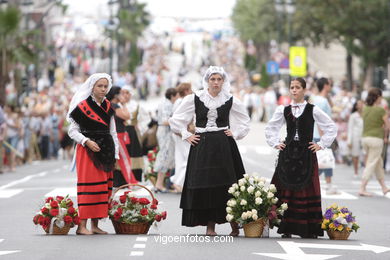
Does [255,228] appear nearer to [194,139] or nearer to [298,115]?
[194,139]

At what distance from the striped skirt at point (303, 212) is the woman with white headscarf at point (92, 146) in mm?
1893

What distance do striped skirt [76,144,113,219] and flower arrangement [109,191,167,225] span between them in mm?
146

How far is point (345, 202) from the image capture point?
790 inches

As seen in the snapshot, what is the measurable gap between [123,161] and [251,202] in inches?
215

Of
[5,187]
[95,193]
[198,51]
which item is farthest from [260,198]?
[198,51]

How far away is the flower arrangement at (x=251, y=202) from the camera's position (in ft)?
43.4

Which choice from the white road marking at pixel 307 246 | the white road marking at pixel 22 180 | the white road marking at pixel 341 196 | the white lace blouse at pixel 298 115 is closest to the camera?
the white road marking at pixel 307 246

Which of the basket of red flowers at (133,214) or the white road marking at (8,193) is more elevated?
the basket of red flowers at (133,214)

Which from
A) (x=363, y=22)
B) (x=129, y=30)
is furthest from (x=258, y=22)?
(x=363, y=22)

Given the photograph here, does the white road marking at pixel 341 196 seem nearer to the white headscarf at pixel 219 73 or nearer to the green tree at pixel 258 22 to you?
the white headscarf at pixel 219 73

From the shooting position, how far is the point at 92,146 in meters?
13.6

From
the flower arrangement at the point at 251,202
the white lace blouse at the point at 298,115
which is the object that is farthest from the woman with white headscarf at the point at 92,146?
the white lace blouse at the point at 298,115

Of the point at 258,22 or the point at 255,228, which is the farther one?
the point at 258,22

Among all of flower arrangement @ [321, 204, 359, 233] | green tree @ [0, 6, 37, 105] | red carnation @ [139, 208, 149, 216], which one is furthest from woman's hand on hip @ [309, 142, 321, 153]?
green tree @ [0, 6, 37, 105]
